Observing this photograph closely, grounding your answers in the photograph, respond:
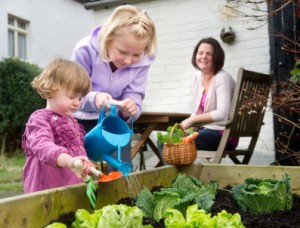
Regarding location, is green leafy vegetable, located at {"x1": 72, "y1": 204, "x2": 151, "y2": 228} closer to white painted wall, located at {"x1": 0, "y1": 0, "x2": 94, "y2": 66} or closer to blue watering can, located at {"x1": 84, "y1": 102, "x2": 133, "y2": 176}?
blue watering can, located at {"x1": 84, "y1": 102, "x2": 133, "y2": 176}

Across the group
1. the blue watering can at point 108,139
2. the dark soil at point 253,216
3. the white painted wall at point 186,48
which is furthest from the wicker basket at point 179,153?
the white painted wall at point 186,48

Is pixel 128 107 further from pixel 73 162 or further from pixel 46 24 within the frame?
pixel 46 24

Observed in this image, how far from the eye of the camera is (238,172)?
2.78 m

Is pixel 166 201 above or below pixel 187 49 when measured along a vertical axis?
below

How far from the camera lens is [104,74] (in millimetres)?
2707

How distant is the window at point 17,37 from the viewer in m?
14.6

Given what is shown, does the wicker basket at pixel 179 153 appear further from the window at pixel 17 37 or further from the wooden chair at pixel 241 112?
the window at pixel 17 37

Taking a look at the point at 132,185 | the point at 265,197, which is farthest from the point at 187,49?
the point at 265,197

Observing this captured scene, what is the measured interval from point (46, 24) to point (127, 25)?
44.8ft

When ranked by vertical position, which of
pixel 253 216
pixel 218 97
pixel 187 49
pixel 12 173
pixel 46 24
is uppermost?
pixel 46 24

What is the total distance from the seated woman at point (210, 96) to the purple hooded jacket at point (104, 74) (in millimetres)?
1235

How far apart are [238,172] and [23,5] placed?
13.1 meters

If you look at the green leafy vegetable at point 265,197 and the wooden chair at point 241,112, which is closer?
the green leafy vegetable at point 265,197

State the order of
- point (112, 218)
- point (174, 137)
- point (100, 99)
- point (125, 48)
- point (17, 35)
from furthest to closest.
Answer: point (17, 35) < point (174, 137) < point (125, 48) < point (100, 99) < point (112, 218)
